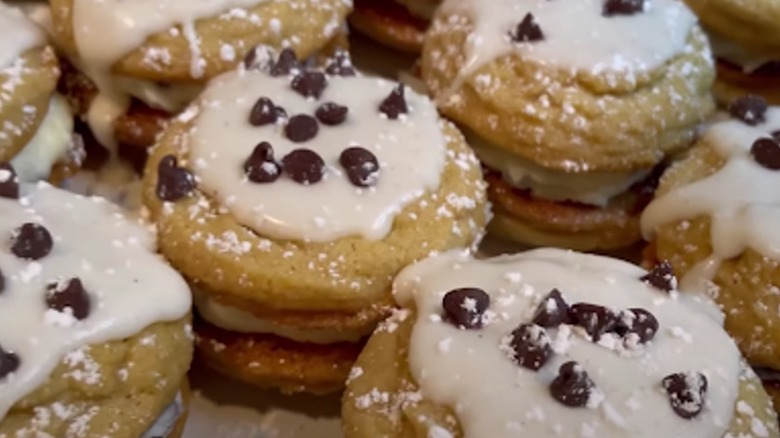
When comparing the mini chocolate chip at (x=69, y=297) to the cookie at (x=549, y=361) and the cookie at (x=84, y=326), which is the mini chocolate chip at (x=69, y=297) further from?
the cookie at (x=549, y=361)

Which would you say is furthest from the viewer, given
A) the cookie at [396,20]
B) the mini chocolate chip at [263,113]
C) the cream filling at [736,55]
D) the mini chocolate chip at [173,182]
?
the cookie at [396,20]

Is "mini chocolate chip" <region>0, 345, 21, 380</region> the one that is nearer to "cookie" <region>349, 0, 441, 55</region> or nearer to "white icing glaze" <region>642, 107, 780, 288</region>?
"white icing glaze" <region>642, 107, 780, 288</region>

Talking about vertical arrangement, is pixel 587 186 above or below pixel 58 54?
below

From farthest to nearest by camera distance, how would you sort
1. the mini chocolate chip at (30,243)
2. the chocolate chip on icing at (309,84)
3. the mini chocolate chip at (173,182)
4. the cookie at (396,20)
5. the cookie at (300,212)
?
the cookie at (396,20) < the chocolate chip on icing at (309,84) < the mini chocolate chip at (173,182) < the cookie at (300,212) < the mini chocolate chip at (30,243)

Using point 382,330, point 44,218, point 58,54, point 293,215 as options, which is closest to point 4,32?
point 58,54

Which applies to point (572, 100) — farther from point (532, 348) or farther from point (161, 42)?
point (161, 42)

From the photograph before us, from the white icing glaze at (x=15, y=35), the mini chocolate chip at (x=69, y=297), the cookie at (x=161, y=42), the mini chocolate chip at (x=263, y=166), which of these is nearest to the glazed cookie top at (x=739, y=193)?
the mini chocolate chip at (x=263, y=166)

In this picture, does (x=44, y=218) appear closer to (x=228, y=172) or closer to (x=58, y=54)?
(x=228, y=172)

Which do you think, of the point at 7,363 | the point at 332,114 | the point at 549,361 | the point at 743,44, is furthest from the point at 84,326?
the point at 743,44
